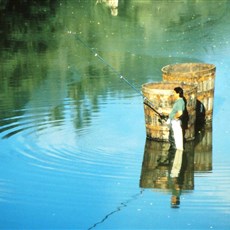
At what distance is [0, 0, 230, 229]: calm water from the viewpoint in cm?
1368

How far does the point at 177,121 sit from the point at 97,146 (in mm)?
2190

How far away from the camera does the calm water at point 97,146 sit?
1368 cm

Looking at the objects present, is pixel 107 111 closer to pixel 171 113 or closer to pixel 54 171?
pixel 171 113

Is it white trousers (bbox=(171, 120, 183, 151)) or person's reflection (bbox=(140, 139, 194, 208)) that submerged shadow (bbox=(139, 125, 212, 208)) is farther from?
white trousers (bbox=(171, 120, 183, 151))

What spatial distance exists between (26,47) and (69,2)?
3460 cm

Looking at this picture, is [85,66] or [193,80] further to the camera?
[85,66]

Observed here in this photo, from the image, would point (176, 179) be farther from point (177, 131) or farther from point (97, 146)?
point (97, 146)

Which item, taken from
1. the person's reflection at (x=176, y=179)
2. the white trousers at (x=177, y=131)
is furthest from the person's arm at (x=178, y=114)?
the person's reflection at (x=176, y=179)

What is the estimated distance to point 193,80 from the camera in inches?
805

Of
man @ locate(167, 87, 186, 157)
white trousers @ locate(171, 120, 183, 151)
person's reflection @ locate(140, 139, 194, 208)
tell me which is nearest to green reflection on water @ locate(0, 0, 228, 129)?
person's reflection @ locate(140, 139, 194, 208)

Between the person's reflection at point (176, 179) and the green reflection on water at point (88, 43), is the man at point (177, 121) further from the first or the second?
the green reflection on water at point (88, 43)

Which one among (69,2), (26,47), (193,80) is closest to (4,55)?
(26,47)

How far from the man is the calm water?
0.40 m

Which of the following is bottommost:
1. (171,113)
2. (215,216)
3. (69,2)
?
(215,216)
